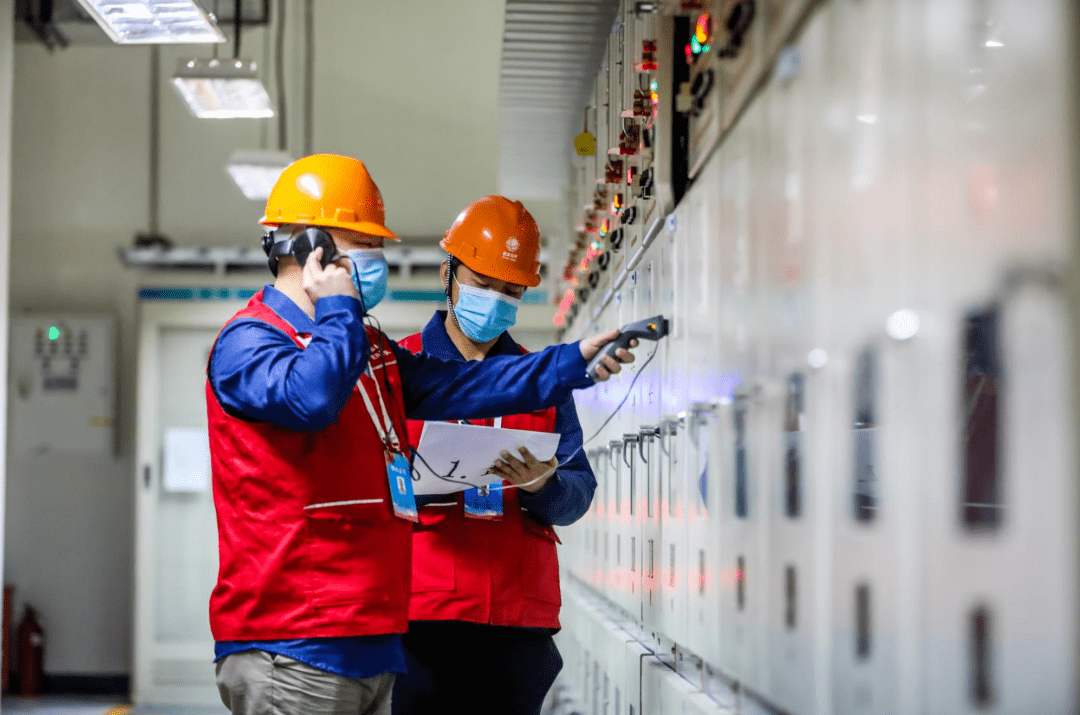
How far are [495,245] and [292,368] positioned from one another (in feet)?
2.96

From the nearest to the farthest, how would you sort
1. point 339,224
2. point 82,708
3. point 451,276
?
point 339,224 < point 451,276 < point 82,708

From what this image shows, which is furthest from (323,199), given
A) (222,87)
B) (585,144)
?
(222,87)

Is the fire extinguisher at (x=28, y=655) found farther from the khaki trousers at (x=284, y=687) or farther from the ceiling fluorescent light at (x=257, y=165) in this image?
the khaki trousers at (x=284, y=687)

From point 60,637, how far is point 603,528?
16.5 feet

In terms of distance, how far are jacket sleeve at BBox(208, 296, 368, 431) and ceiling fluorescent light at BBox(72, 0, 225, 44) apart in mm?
2586

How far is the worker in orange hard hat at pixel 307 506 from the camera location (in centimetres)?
165

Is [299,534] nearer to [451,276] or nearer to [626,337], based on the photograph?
[626,337]

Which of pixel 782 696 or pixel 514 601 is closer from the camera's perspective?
pixel 782 696

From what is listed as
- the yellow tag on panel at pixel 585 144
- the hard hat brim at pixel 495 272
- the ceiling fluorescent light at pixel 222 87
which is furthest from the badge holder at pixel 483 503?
the ceiling fluorescent light at pixel 222 87

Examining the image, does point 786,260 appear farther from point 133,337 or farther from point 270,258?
point 133,337

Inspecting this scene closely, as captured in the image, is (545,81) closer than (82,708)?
Yes

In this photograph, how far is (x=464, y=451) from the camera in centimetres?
212

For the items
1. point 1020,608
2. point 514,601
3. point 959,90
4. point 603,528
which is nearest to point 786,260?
point 959,90

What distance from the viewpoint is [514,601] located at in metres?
2.27
